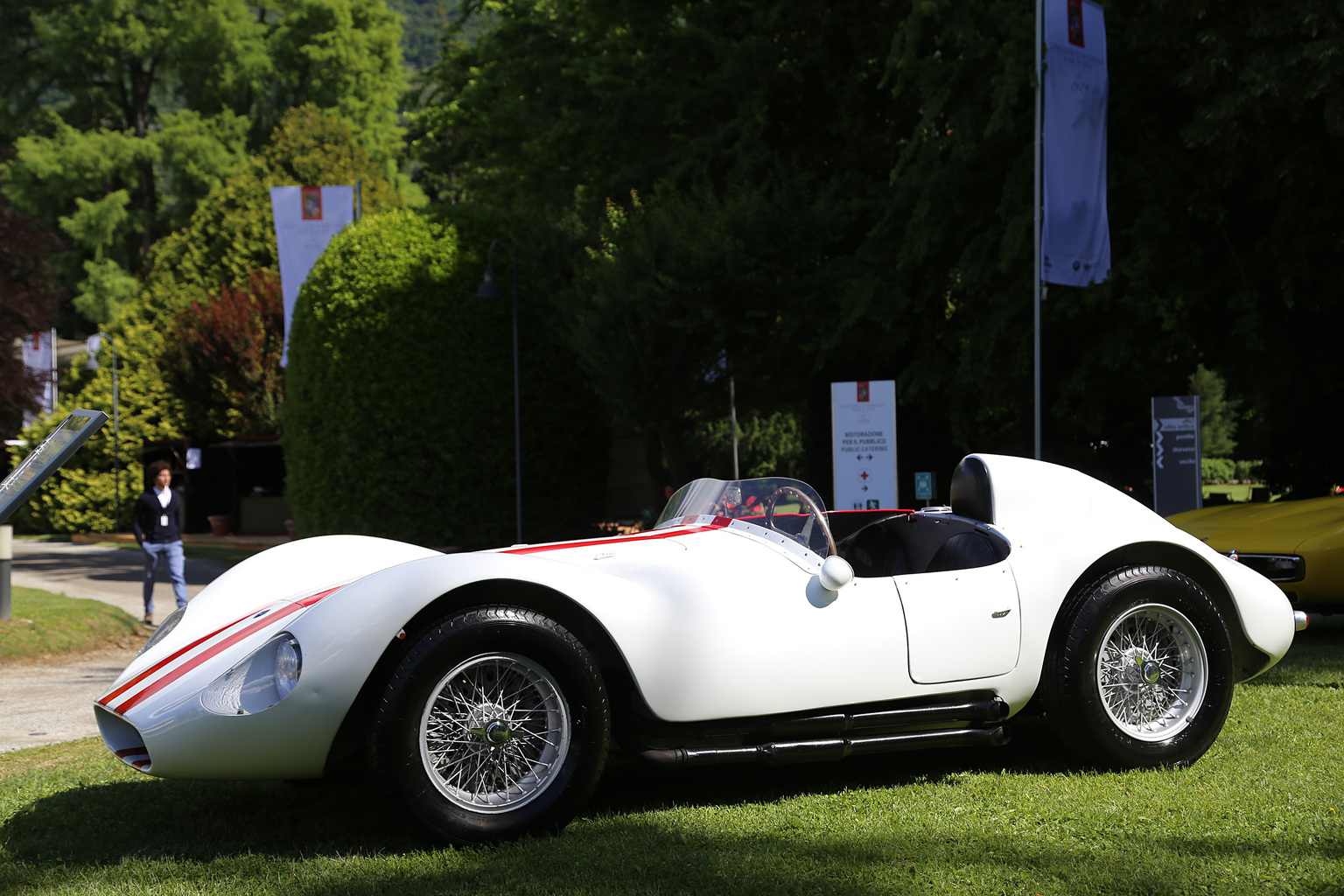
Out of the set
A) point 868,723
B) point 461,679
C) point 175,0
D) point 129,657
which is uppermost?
Answer: point 175,0

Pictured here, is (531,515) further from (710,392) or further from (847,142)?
(847,142)

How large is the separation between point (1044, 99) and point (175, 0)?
40.8 m

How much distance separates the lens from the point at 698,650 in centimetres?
383

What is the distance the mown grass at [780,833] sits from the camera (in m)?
3.21

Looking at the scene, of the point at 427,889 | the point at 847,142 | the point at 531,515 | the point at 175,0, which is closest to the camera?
the point at 427,889

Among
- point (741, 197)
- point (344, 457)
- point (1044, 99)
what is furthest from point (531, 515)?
point (1044, 99)

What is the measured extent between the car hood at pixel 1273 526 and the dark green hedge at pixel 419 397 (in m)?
11.8

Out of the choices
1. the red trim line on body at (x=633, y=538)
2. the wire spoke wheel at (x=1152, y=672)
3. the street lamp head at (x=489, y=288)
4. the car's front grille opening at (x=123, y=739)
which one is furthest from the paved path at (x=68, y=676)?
the street lamp head at (x=489, y=288)

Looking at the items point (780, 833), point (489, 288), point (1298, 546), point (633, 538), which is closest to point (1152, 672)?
point (780, 833)

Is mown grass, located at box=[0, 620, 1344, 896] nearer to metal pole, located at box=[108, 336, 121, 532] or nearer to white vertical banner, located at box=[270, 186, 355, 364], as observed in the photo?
white vertical banner, located at box=[270, 186, 355, 364]

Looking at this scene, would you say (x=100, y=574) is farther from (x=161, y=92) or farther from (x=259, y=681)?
(x=161, y=92)

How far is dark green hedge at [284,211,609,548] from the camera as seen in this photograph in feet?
58.9

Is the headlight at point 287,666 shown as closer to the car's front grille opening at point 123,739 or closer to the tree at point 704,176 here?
the car's front grille opening at point 123,739

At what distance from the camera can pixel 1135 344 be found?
1216 cm
